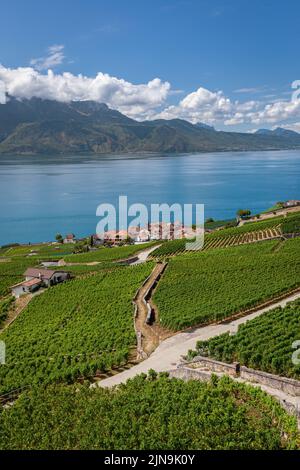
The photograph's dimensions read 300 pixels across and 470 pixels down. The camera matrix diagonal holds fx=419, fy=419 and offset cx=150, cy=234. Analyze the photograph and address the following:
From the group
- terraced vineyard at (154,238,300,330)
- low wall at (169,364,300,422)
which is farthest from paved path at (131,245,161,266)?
low wall at (169,364,300,422)

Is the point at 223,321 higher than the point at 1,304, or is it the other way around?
the point at 223,321

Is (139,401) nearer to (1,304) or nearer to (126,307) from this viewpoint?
(126,307)

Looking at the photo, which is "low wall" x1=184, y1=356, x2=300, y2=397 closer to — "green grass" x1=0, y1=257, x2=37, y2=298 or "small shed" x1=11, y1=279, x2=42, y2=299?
"small shed" x1=11, y1=279, x2=42, y2=299

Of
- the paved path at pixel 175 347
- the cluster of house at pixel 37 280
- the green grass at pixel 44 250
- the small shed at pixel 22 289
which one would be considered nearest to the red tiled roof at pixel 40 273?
the cluster of house at pixel 37 280

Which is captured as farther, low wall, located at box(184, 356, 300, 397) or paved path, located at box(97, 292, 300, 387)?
paved path, located at box(97, 292, 300, 387)

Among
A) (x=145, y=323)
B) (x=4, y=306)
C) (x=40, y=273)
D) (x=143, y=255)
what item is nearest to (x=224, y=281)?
(x=145, y=323)

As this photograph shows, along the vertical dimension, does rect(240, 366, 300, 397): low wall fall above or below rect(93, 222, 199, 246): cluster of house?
above

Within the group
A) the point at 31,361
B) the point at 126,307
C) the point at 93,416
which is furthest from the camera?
the point at 126,307

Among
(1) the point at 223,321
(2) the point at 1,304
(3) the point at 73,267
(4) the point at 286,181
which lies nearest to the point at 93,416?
(1) the point at 223,321
